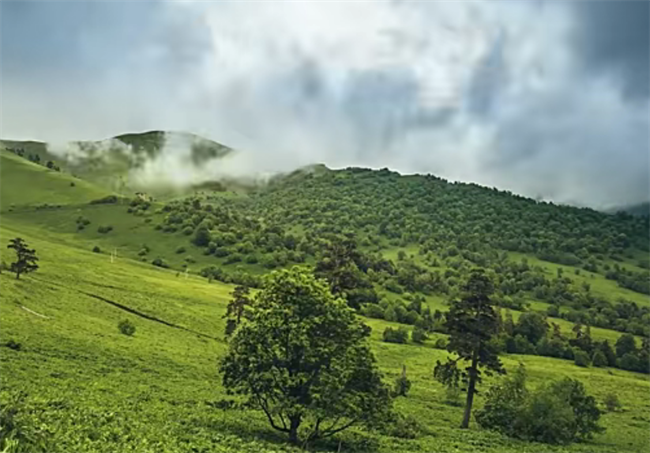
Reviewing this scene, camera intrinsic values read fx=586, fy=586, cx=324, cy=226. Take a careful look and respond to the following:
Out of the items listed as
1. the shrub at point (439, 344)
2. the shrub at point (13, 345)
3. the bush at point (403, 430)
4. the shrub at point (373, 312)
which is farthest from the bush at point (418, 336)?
the shrub at point (13, 345)

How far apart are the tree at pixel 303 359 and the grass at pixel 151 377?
3.74 metres

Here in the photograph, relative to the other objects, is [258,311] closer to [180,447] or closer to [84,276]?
[180,447]

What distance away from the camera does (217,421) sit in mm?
50125

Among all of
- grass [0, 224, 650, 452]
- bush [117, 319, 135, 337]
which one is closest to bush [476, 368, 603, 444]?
grass [0, 224, 650, 452]

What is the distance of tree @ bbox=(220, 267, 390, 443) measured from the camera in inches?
1694

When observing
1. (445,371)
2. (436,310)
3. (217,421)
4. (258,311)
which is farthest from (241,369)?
(436,310)

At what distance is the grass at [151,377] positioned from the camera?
40875 millimetres

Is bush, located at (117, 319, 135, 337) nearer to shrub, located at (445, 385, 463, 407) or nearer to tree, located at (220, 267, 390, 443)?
tree, located at (220, 267, 390, 443)

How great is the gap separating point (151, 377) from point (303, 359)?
2944 cm

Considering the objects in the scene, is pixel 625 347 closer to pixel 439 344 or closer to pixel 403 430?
pixel 439 344

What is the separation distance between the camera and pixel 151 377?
66500 mm

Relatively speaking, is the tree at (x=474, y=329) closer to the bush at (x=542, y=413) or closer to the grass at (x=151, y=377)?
the bush at (x=542, y=413)

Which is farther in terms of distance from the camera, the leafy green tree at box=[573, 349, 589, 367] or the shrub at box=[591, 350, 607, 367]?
the shrub at box=[591, 350, 607, 367]

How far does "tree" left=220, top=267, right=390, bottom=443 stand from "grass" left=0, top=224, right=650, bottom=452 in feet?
12.3
